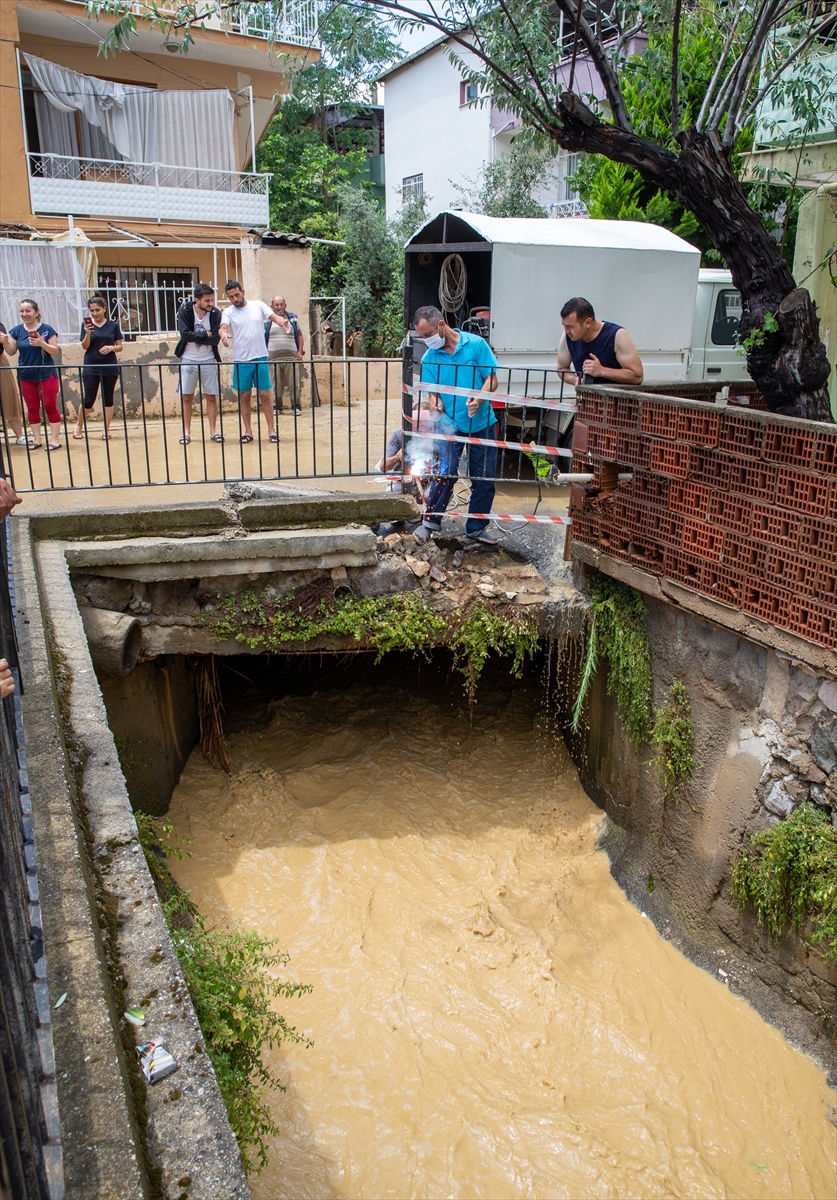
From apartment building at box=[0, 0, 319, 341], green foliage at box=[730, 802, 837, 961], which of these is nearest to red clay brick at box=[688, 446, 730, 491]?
green foliage at box=[730, 802, 837, 961]

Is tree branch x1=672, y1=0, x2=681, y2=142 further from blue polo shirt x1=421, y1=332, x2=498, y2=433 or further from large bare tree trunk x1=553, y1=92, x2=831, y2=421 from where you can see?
blue polo shirt x1=421, y1=332, x2=498, y2=433

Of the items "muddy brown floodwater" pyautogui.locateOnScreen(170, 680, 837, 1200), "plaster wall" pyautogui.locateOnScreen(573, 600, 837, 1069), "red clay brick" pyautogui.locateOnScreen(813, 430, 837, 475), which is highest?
"red clay brick" pyautogui.locateOnScreen(813, 430, 837, 475)

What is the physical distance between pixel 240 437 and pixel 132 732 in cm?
270

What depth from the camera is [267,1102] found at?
4.79 metres

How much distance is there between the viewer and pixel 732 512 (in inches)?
209

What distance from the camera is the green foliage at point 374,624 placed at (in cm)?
681

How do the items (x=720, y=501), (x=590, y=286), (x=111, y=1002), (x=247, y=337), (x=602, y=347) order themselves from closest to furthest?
(x=111, y=1002) < (x=720, y=501) < (x=602, y=347) < (x=247, y=337) < (x=590, y=286)

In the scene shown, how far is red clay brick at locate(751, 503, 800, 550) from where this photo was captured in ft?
15.9

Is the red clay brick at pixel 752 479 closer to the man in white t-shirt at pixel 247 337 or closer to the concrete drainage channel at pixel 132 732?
the concrete drainage channel at pixel 132 732

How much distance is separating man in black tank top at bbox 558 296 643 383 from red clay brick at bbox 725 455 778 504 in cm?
146

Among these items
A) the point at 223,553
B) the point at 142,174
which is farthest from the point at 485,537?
the point at 142,174


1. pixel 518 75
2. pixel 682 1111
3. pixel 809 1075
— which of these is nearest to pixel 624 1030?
pixel 682 1111

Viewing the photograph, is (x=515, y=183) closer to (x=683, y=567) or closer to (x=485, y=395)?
(x=485, y=395)

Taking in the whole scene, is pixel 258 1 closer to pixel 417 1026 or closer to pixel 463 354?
pixel 463 354
